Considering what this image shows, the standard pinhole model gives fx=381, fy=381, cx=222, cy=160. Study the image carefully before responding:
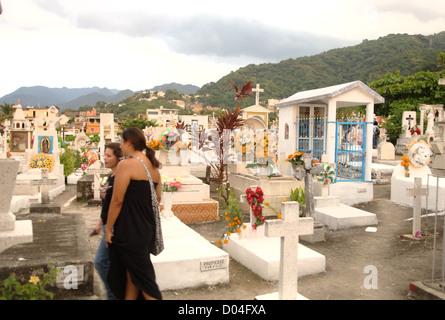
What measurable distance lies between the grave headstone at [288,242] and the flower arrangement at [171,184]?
208 inches

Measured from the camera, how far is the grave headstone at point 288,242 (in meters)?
3.74

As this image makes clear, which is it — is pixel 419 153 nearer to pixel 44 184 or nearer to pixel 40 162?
pixel 44 184

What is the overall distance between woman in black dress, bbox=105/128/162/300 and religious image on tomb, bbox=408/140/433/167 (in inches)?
341

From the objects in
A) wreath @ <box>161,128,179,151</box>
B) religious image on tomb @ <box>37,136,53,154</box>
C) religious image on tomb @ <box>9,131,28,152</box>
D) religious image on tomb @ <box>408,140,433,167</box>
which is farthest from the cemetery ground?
religious image on tomb @ <box>9,131,28,152</box>

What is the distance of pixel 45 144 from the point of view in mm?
14758

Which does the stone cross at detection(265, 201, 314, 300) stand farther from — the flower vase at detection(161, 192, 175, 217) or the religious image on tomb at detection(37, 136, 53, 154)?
the religious image on tomb at detection(37, 136, 53, 154)

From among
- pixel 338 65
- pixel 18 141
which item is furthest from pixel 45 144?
pixel 338 65

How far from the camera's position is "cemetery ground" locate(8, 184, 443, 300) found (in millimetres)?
4797

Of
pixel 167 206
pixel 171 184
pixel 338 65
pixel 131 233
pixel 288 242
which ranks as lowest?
pixel 167 206

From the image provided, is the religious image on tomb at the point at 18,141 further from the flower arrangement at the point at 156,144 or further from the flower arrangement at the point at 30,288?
the flower arrangement at the point at 30,288

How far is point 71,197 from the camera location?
40.5 ft

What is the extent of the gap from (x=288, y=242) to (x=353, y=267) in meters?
2.50

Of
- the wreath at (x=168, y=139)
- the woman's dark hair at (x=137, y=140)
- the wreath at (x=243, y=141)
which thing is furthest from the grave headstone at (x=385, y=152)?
the woman's dark hair at (x=137, y=140)
